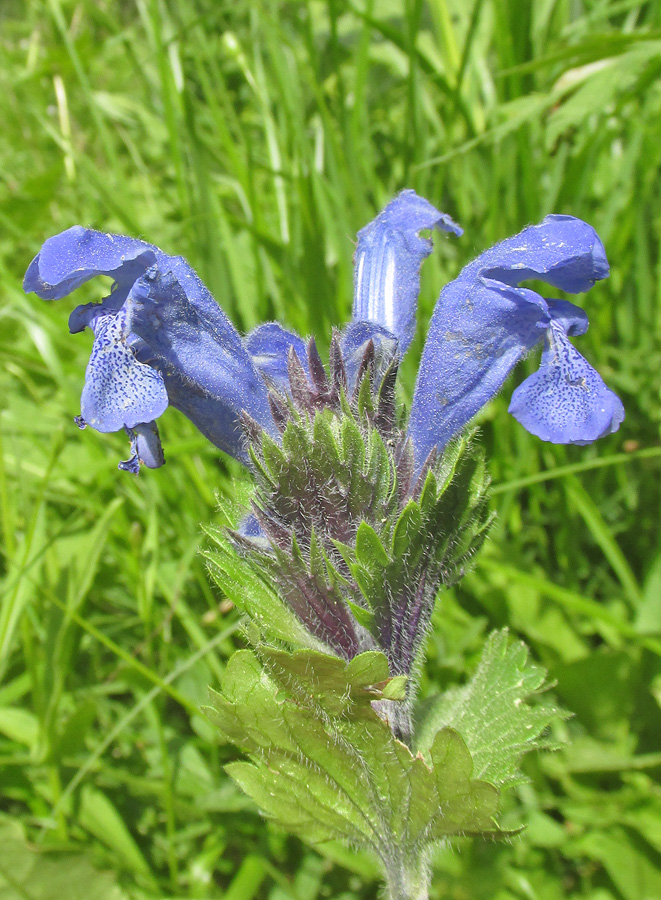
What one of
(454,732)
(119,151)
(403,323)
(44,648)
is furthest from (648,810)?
(119,151)

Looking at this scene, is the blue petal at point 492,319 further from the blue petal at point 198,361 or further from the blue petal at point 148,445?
the blue petal at point 148,445

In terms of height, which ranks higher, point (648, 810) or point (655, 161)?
point (655, 161)

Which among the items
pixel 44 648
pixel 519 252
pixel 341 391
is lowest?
pixel 44 648

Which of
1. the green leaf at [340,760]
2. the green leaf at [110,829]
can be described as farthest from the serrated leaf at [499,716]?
the green leaf at [110,829]

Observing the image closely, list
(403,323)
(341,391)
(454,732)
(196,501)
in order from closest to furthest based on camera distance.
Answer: (454,732) < (341,391) < (403,323) < (196,501)

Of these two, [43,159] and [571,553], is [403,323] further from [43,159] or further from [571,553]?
[43,159]

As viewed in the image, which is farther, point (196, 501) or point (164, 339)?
point (196, 501)

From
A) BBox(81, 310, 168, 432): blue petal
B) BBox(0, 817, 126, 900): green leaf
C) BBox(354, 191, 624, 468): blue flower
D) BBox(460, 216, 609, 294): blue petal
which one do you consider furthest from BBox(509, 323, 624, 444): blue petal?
BBox(0, 817, 126, 900): green leaf

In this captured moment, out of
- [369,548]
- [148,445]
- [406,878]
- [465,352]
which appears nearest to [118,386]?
[148,445]
